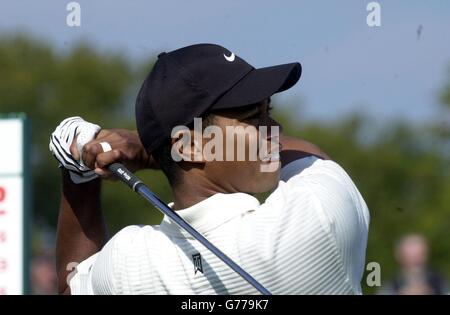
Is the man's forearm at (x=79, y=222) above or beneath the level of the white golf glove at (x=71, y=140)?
beneath

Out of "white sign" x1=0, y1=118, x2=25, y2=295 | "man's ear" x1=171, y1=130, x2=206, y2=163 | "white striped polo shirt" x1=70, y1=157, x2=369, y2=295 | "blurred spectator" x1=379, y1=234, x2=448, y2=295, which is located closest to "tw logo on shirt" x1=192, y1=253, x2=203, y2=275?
"white striped polo shirt" x1=70, y1=157, x2=369, y2=295

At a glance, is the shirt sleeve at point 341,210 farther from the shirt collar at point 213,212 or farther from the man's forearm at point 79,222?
the man's forearm at point 79,222

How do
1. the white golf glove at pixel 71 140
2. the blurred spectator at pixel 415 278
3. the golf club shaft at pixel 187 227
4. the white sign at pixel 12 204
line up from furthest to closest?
the blurred spectator at pixel 415 278
the white sign at pixel 12 204
the white golf glove at pixel 71 140
the golf club shaft at pixel 187 227

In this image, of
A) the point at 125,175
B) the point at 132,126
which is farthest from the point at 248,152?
the point at 132,126

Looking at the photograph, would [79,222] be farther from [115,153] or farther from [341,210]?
[341,210]

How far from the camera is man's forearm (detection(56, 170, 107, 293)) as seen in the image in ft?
11.0

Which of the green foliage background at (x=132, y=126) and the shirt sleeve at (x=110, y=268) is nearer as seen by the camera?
the shirt sleeve at (x=110, y=268)

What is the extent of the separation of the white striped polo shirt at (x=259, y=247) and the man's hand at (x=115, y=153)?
0.30 metres

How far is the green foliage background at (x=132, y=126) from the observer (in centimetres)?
1628

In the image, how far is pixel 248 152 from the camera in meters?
2.94

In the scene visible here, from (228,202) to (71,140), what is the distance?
590 millimetres

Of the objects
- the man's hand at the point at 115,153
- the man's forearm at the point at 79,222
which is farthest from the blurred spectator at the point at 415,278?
the man's hand at the point at 115,153
